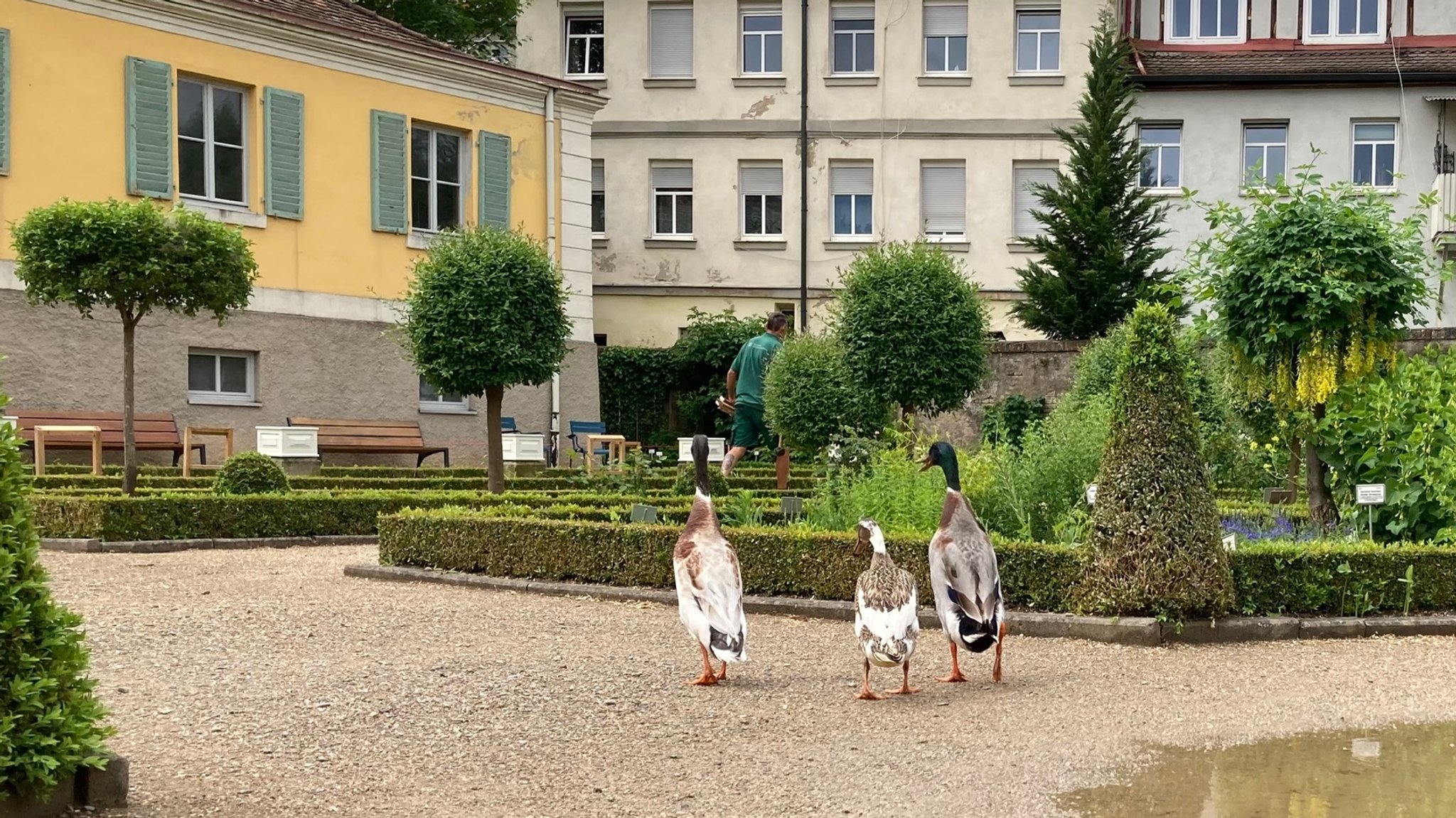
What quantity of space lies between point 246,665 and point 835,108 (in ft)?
86.5

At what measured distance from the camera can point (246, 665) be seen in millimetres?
8109

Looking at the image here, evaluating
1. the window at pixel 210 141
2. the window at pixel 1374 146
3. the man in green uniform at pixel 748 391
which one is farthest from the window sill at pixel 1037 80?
the man in green uniform at pixel 748 391

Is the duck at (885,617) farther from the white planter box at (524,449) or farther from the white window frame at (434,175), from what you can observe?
the white window frame at (434,175)

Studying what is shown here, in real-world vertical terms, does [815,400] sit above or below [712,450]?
above

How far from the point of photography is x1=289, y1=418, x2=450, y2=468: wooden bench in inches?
880

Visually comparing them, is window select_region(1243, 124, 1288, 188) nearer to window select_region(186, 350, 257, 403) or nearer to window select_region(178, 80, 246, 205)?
window select_region(178, 80, 246, 205)

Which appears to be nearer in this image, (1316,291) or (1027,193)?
(1316,291)

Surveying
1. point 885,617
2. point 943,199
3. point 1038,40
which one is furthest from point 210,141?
point 1038,40

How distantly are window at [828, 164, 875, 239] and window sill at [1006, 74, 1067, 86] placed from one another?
3.13m

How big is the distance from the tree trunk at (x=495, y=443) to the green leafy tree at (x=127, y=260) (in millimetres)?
2864

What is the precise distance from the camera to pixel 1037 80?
107 feet

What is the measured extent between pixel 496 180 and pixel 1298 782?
69.3 feet

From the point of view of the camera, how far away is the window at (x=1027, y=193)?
32969 millimetres

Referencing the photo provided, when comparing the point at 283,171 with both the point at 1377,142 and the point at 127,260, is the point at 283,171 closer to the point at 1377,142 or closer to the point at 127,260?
the point at 127,260
